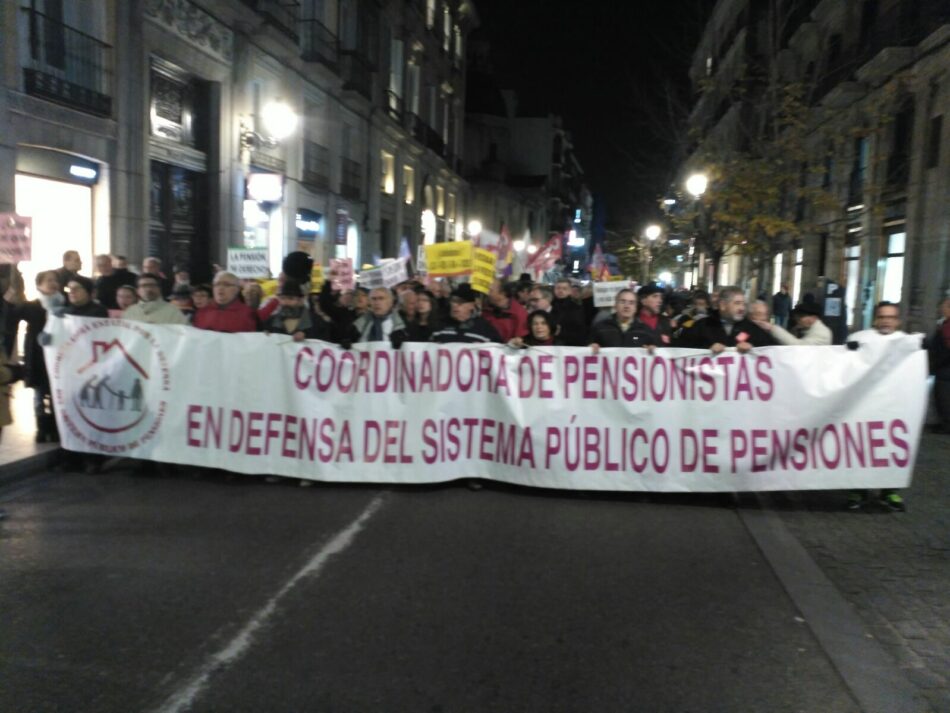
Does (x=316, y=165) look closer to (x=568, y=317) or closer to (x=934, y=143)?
(x=568, y=317)

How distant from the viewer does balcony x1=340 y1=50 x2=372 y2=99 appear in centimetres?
2742

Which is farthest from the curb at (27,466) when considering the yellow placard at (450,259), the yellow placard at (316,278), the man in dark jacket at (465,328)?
the yellow placard at (450,259)

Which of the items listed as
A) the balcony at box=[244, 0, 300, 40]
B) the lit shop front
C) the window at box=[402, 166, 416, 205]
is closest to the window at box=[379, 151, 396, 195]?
the window at box=[402, 166, 416, 205]

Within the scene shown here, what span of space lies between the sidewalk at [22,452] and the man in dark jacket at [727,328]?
604 centimetres

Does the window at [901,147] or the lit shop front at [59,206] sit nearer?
the lit shop front at [59,206]

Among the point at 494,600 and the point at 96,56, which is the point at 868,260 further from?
the point at 494,600

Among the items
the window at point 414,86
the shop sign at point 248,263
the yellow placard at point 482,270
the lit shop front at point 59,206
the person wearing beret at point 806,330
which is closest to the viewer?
the person wearing beret at point 806,330

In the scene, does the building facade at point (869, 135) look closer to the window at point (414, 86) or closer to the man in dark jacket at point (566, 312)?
the man in dark jacket at point (566, 312)

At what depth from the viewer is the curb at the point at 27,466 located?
24.6 feet

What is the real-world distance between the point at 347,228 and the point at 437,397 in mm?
22140

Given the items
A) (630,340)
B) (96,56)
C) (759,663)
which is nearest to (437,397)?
(630,340)

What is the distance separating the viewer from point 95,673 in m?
4.00

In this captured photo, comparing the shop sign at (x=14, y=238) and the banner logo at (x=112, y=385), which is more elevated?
the shop sign at (x=14, y=238)

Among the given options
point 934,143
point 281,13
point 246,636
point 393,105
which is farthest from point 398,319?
point 393,105
